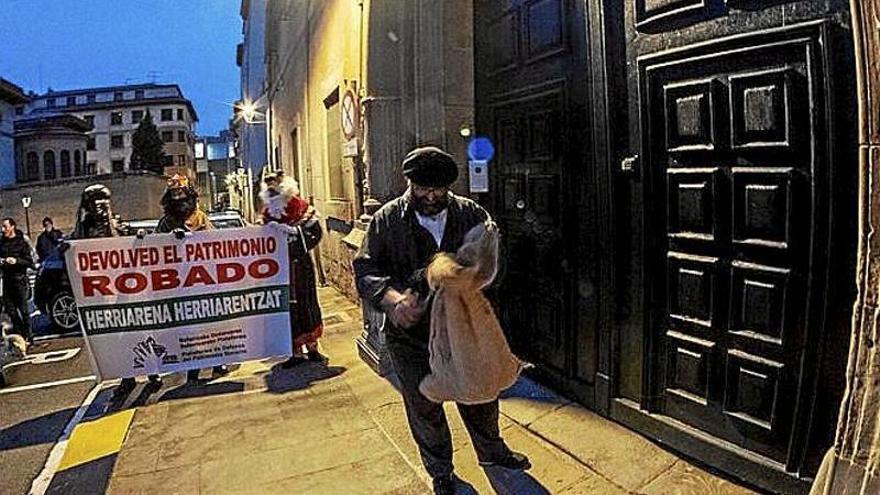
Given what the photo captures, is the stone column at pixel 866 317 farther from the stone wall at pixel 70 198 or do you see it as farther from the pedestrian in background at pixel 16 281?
the stone wall at pixel 70 198

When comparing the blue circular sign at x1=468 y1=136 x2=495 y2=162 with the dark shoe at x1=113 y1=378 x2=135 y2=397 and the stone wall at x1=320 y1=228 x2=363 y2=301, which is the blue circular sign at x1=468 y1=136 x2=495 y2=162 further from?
the dark shoe at x1=113 y1=378 x2=135 y2=397

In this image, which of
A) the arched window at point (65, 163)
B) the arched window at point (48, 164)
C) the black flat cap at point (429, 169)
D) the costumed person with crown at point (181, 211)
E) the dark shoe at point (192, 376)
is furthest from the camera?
the arched window at point (65, 163)

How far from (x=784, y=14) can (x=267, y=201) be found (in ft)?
12.7

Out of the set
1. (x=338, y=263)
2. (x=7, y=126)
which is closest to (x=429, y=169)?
(x=338, y=263)

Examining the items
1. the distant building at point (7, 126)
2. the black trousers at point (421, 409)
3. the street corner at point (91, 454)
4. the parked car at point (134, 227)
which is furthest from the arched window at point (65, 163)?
the black trousers at point (421, 409)

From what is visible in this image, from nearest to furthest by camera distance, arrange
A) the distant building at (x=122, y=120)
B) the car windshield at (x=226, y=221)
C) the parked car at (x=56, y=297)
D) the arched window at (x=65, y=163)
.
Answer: the parked car at (x=56, y=297)
the car windshield at (x=226, y=221)
the arched window at (x=65, y=163)
the distant building at (x=122, y=120)

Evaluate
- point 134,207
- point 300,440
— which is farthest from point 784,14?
point 134,207

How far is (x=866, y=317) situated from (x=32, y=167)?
1792 inches

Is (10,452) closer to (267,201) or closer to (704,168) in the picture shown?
(267,201)

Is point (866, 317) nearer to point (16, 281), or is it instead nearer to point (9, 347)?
point (9, 347)

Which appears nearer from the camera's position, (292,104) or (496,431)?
(496,431)

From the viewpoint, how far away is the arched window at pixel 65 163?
4006cm

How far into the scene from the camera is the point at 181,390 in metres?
4.69

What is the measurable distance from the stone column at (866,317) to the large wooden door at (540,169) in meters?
1.69
